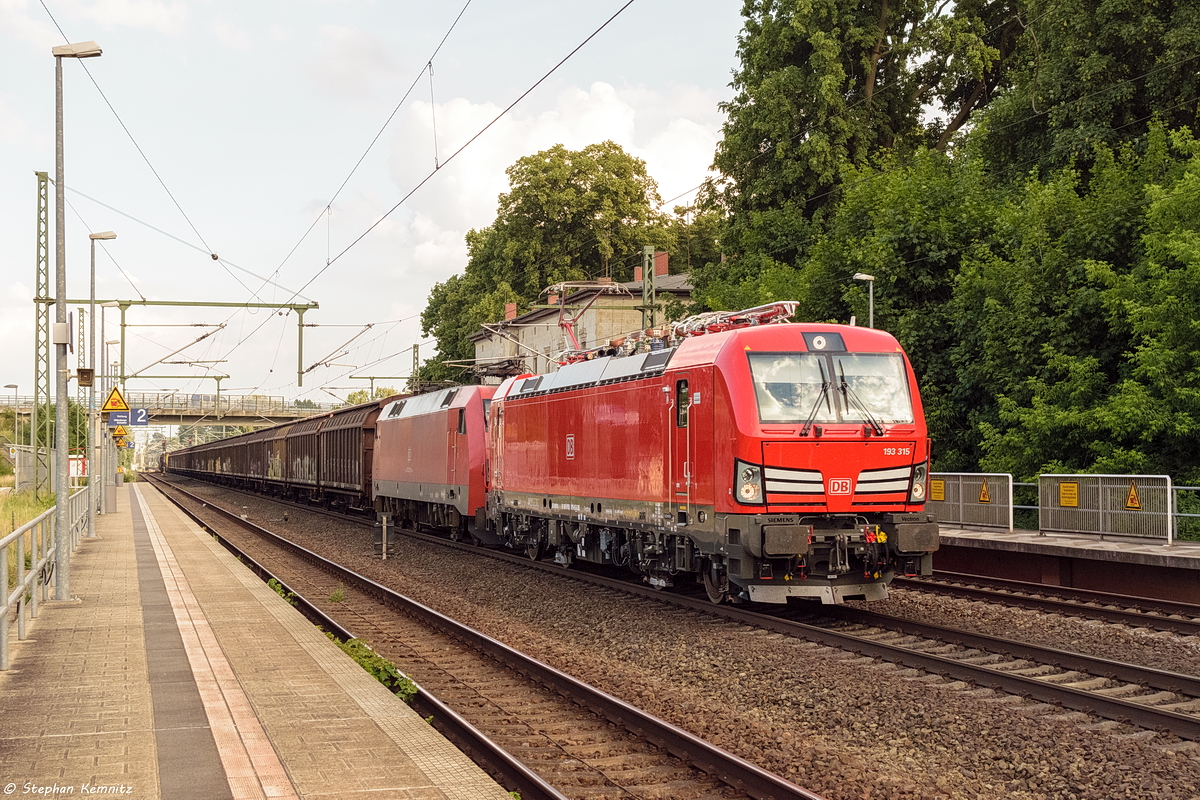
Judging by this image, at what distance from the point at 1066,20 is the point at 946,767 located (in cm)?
2613

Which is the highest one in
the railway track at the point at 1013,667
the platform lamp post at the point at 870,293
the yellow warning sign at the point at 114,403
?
the platform lamp post at the point at 870,293

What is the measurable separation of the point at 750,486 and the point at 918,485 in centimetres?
221

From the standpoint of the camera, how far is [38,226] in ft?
88.4

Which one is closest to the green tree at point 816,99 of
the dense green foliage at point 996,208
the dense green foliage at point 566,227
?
the dense green foliage at point 996,208

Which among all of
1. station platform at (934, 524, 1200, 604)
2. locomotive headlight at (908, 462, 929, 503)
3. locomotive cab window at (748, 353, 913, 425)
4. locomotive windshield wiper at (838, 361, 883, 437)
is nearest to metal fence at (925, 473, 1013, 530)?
station platform at (934, 524, 1200, 604)

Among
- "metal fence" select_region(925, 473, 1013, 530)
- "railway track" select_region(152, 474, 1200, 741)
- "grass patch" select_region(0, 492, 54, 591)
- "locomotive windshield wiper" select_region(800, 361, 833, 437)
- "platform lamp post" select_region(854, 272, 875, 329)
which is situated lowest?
"railway track" select_region(152, 474, 1200, 741)

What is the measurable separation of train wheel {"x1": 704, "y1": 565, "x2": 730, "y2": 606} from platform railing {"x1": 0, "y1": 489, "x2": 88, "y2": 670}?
7709 millimetres

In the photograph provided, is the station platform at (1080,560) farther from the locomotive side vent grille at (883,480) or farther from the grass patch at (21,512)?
the grass patch at (21,512)

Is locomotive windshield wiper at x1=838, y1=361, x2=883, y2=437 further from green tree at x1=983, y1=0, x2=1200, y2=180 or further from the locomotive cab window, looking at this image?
green tree at x1=983, y1=0, x2=1200, y2=180

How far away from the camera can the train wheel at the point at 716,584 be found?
14305 mm

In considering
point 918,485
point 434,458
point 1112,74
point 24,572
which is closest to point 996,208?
point 1112,74

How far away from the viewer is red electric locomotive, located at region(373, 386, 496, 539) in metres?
24.5

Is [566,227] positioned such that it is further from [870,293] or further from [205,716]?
[205,716]

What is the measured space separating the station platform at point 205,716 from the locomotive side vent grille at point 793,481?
496 centimetres
